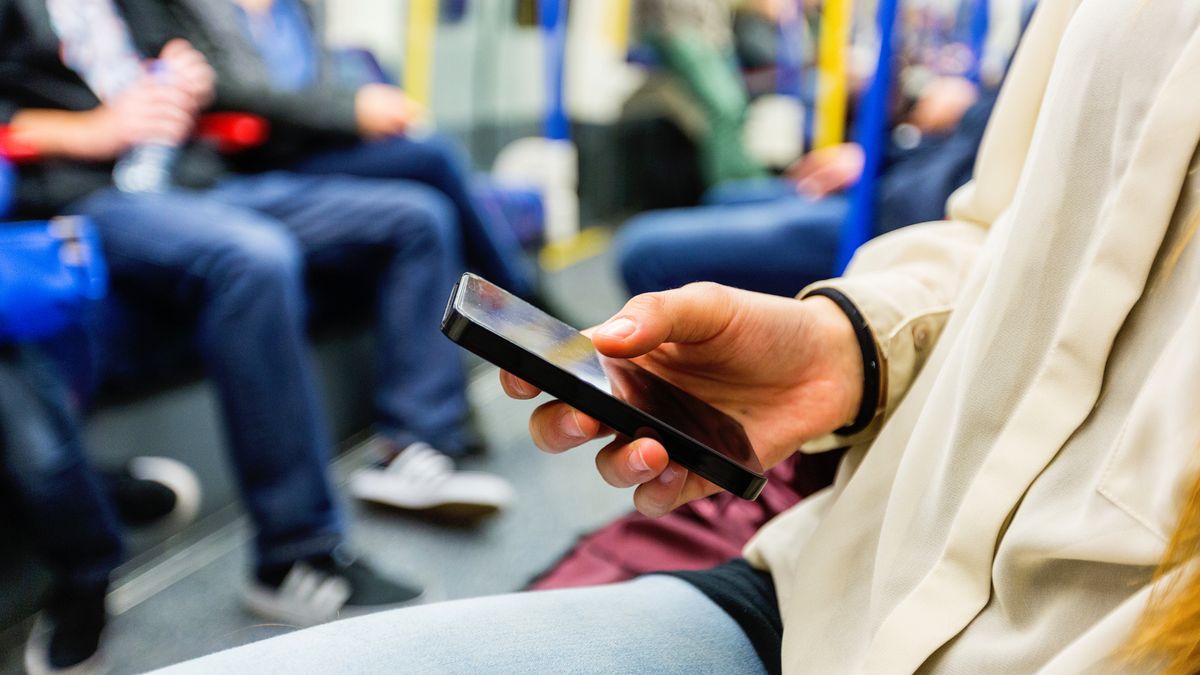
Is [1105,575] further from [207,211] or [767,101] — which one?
[767,101]

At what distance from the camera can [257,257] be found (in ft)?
4.13

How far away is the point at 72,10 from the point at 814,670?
139cm

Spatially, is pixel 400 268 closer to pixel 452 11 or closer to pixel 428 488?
pixel 428 488

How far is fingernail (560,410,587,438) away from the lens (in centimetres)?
48

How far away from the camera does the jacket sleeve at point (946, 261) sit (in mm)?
535

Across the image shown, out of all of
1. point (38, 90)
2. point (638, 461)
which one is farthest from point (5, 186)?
point (638, 461)

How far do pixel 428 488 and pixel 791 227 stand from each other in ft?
2.61

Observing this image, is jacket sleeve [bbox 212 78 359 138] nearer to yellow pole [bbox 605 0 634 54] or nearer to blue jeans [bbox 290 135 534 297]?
blue jeans [bbox 290 135 534 297]

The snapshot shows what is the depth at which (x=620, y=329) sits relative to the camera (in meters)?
0.46

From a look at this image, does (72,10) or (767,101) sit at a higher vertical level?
(72,10)

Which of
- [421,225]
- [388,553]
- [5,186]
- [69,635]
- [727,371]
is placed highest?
[727,371]

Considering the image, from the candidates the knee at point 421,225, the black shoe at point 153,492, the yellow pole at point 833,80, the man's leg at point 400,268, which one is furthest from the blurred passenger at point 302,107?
the yellow pole at point 833,80

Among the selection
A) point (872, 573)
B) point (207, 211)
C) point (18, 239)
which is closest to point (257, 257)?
point (207, 211)

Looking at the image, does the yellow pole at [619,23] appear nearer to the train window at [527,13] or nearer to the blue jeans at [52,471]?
the train window at [527,13]
